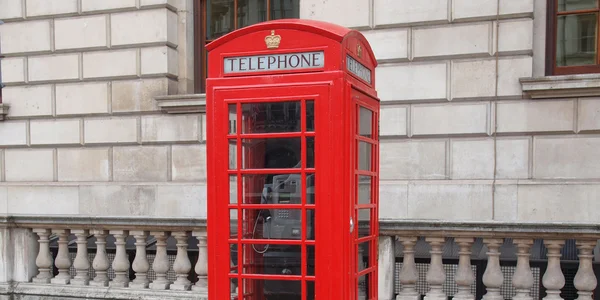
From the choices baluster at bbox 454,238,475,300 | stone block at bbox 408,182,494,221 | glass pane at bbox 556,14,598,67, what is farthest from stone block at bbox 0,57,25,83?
glass pane at bbox 556,14,598,67

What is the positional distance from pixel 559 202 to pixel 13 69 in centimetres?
881

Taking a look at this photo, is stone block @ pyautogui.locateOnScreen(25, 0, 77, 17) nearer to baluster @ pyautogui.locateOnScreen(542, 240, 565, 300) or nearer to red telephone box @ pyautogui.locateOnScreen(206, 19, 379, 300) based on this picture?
red telephone box @ pyautogui.locateOnScreen(206, 19, 379, 300)

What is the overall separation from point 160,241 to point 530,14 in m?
5.53

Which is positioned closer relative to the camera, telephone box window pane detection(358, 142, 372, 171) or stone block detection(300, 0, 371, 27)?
telephone box window pane detection(358, 142, 372, 171)

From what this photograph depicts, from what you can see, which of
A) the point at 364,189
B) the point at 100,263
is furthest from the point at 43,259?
the point at 364,189

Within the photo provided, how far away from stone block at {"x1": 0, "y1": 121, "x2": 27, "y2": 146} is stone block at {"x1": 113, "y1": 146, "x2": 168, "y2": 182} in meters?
1.78

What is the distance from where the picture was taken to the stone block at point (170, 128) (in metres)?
8.47

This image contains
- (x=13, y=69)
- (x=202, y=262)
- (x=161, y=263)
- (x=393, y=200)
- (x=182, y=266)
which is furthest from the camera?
(x=13, y=69)

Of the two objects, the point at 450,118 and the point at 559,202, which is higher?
the point at 450,118

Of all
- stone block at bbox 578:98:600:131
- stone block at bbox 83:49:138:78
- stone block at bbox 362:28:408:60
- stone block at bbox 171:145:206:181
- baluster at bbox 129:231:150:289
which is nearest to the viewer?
baluster at bbox 129:231:150:289

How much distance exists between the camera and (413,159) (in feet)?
25.0

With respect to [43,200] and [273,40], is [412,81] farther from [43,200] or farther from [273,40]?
[43,200]

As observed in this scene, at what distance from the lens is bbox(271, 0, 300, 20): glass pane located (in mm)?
8598

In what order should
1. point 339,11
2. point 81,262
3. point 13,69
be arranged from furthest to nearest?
point 13,69
point 339,11
point 81,262
